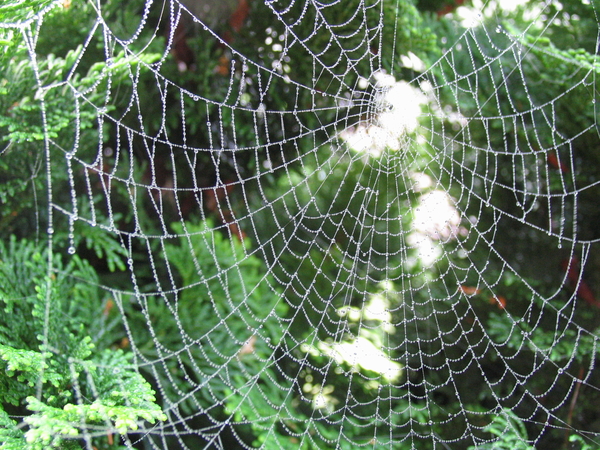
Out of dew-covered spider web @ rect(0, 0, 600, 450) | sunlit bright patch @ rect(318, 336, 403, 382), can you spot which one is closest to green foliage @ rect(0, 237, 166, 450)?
dew-covered spider web @ rect(0, 0, 600, 450)

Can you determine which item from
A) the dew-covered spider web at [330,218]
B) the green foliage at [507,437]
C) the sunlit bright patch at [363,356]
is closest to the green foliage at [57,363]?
the dew-covered spider web at [330,218]

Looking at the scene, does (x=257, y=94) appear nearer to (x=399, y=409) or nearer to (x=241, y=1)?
(x=241, y=1)

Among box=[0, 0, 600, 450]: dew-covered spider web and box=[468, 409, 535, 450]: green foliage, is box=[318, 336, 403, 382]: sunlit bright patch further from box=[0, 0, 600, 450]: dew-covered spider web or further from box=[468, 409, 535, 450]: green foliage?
box=[468, 409, 535, 450]: green foliage

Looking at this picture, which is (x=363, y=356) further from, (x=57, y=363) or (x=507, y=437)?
(x=57, y=363)

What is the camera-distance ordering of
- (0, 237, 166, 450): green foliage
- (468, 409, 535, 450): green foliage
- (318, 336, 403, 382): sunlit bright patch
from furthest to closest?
(318, 336, 403, 382): sunlit bright patch → (468, 409, 535, 450): green foliage → (0, 237, 166, 450): green foliage

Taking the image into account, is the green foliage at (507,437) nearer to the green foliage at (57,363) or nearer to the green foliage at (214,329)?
the green foliage at (214,329)

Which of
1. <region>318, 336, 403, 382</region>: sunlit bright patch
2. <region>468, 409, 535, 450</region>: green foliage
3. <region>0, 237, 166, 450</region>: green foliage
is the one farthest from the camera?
<region>318, 336, 403, 382</region>: sunlit bright patch
